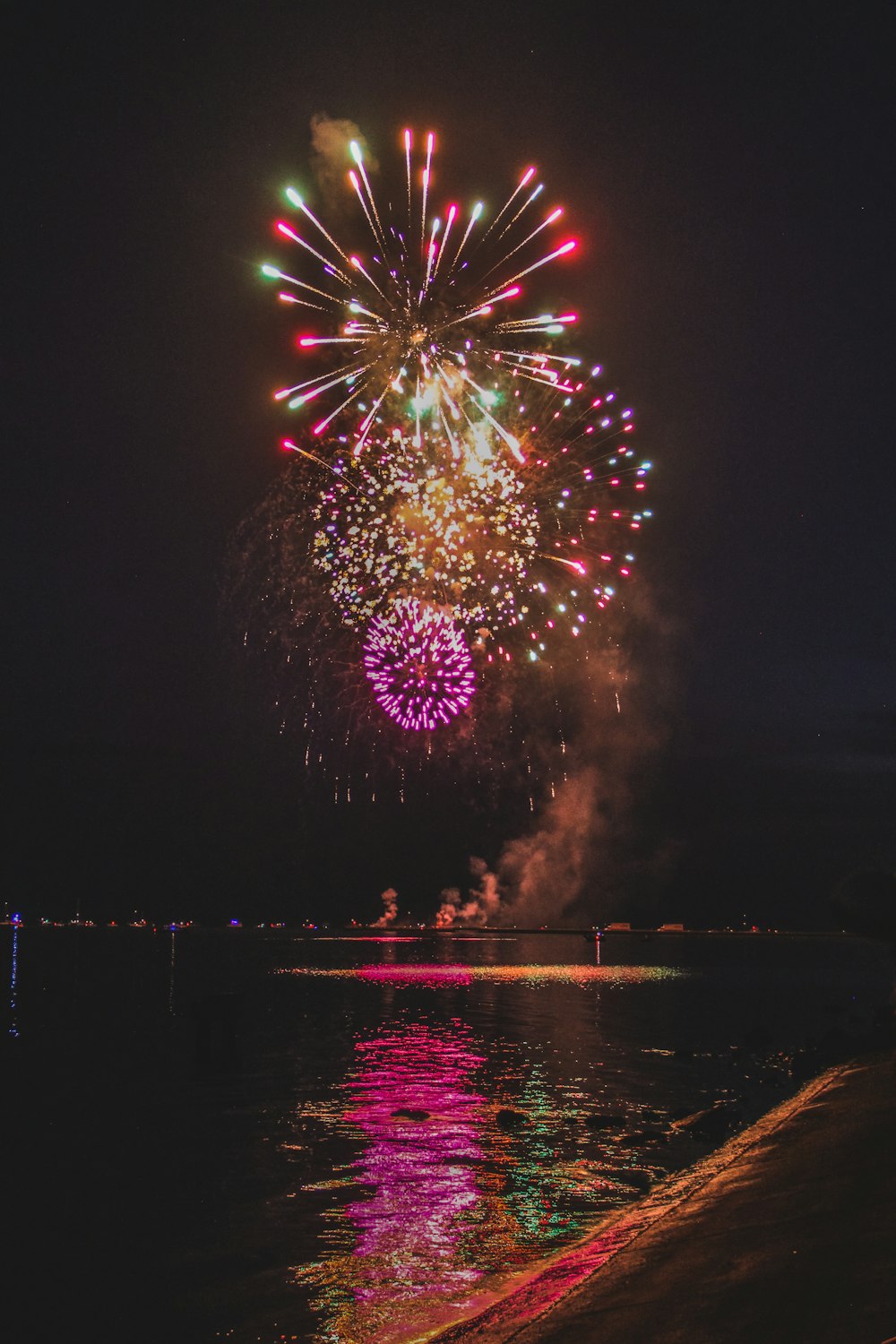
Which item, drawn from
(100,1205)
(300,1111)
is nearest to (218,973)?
(300,1111)

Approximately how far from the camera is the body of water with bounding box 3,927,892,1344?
14375 mm

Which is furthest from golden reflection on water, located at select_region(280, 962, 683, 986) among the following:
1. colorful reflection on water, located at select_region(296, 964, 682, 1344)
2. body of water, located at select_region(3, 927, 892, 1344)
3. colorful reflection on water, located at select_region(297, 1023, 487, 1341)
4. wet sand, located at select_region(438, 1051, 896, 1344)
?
wet sand, located at select_region(438, 1051, 896, 1344)

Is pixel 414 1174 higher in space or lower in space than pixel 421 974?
higher

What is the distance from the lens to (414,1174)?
21297 millimetres

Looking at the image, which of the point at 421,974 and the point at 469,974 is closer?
the point at 421,974

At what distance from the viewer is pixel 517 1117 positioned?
27.9 m

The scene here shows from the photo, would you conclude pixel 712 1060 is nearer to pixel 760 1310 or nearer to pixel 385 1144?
pixel 385 1144

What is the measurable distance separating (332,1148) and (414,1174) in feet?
10.6

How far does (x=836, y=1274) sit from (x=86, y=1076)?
99.9 feet

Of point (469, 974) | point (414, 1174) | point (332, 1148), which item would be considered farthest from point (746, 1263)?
point (469, 974)

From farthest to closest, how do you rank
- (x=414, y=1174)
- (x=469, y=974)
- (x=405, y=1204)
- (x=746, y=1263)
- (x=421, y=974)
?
(x=469, y=974) < (x=421, y=974) < (x=414, y=1174) < (x=405, y=1204) < (x=746, y=1263)

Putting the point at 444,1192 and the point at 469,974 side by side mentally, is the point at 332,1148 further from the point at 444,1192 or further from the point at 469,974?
the point at 469,974

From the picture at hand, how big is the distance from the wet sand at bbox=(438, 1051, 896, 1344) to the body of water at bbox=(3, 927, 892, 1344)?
1.72 m

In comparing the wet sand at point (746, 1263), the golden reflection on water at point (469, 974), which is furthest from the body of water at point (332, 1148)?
the golden reflection on water at point (469, 974)
